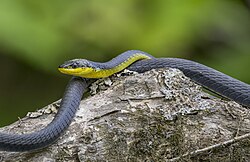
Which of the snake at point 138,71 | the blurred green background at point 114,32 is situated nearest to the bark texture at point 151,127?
the snake at point 138,71

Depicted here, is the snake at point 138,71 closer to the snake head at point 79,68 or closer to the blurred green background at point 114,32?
the snake head at point 79,68

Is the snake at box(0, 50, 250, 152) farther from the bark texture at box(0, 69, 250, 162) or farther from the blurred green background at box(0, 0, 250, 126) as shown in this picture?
the blurred green background at box(0, 0, 250, 126)

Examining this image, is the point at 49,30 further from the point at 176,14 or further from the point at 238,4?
the point at 238,4

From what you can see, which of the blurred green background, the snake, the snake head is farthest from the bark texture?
the blurred green background

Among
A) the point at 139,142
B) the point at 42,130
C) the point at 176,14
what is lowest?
the point at 139,142

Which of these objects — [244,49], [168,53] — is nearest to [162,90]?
[168,53]
